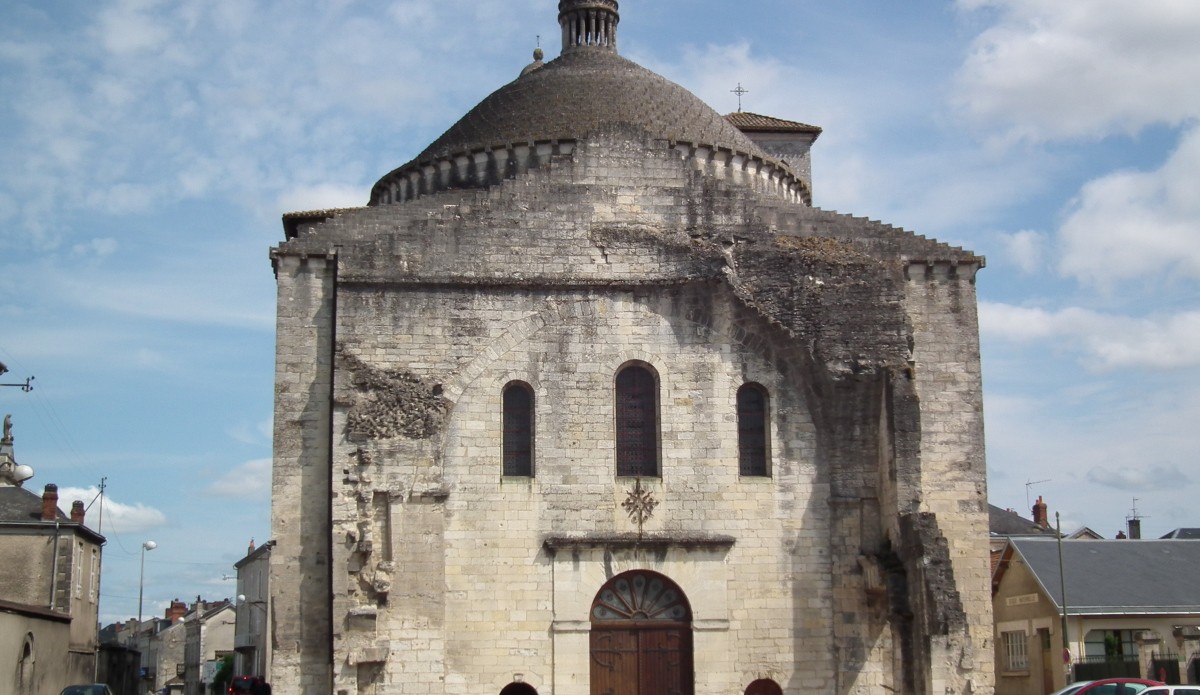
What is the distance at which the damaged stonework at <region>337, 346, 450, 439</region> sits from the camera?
19.1m

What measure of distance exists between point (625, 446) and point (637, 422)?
1.37ft

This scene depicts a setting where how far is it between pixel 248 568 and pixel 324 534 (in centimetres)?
3181

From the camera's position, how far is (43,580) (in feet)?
93.7

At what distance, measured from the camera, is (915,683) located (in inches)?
740

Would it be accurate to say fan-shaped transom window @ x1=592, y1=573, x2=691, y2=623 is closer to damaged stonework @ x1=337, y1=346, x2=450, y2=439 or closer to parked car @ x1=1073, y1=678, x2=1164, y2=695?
damaged stonework @ x1=337, y1=346, x2=450, y2=439

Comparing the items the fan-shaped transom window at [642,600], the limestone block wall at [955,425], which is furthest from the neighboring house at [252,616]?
the limestone block wall at [955,425]

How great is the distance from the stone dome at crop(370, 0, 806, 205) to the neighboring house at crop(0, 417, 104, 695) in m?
10.3

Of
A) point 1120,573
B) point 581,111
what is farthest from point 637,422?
point 1120,573

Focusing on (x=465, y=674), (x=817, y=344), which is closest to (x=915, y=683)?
(x=817, y=344)

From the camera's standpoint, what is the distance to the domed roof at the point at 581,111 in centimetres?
2381

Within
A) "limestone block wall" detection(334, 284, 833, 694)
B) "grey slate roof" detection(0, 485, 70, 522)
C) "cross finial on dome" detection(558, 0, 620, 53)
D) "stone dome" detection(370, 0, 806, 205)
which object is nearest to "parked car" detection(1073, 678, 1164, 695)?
"limestone block wall" detection(334, 284, 833, 694)

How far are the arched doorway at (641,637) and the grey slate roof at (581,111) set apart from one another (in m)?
8.26

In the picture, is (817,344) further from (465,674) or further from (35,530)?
(35,530)

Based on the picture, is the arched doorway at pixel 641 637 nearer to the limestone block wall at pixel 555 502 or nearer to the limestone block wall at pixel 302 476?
the limestone block wall at pixel 555 502
